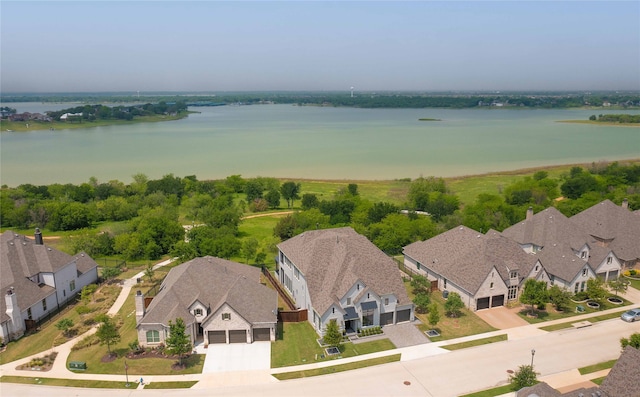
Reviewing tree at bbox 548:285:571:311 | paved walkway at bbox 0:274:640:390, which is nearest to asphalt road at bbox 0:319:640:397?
paved walkway at bbox 0:274:640:390

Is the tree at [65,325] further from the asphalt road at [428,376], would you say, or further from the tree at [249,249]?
the tree at [249,249]

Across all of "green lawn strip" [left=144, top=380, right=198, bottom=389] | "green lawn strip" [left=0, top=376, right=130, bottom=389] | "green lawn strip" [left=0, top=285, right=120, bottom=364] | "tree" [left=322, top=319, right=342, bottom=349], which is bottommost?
"green lawn strip" [left=0, top=285, right=120, bottom=364]

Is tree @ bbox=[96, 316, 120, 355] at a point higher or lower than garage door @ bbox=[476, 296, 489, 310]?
higher

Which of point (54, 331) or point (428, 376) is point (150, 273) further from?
point (428, 376)

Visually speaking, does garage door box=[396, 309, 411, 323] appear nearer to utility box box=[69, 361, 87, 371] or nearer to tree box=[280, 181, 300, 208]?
utility box box=[69, 361, 87, 371]

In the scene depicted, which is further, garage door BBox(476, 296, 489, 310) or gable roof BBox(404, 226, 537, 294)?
gable roof BBox(404, 226, 537, 294)

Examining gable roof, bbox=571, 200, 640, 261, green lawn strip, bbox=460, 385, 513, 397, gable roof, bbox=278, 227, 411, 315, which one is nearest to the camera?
green lawn strip, bbox=460, 385, 513, 397

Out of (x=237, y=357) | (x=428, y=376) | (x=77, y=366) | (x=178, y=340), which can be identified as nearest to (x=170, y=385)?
(x=178, y=340)
